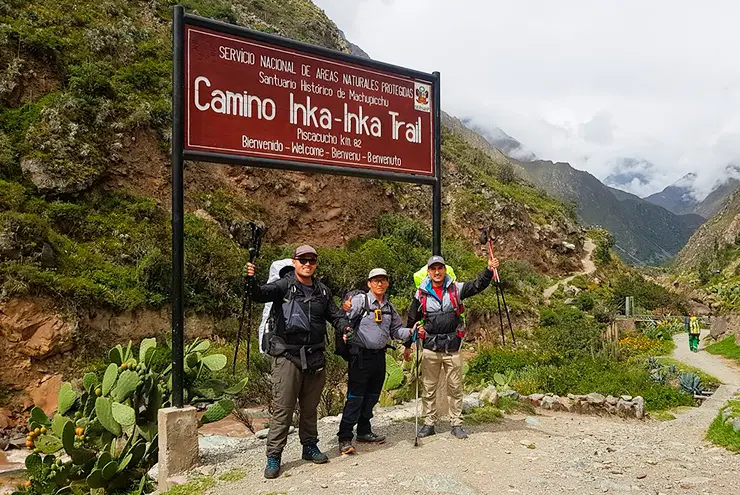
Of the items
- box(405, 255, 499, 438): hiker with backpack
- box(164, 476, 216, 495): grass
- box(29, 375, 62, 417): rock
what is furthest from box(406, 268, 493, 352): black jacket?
box(29, 375, 62, 417): rock

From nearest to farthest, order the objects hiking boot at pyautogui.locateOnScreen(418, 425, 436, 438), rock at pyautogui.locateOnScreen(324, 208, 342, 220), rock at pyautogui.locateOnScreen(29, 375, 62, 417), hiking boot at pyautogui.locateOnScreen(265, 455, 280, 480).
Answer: hiking boot at pyautogui.locateOnScreen(265, 455, 280, 480) < hiking boot at pyautogui.locateOnScreen(418, 425, 436, 438) < rock at pyautogui.locateOnScreen(29, 375, 62, 417) < rock at pyautogui.locateOnScreen(324, 208, 342, 220)

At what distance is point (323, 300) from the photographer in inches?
188

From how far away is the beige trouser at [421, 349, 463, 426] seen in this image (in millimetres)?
5410

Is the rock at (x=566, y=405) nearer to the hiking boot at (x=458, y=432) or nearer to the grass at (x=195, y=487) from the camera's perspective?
the hiking boot at (x=458, y=432)

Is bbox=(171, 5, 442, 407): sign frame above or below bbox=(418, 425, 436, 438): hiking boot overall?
above

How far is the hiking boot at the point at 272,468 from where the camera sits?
4.39 m

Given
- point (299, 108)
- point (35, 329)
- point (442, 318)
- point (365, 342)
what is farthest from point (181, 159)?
point (35, 329)

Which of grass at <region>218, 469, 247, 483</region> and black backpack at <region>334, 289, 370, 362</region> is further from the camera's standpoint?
black backpack at <region>334, 289, 370, 362</region>

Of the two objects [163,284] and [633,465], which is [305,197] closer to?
[163,284]

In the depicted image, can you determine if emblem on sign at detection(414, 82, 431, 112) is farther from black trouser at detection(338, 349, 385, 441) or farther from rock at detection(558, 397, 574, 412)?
rock at detection(558, 397, 574, 412)

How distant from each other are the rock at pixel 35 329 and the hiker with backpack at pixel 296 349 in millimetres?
11047

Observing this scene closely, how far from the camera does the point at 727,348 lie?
1888cm

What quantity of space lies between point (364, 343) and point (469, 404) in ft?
8.58

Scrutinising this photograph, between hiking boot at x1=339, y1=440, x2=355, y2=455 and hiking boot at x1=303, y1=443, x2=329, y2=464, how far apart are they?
22 centimetres
